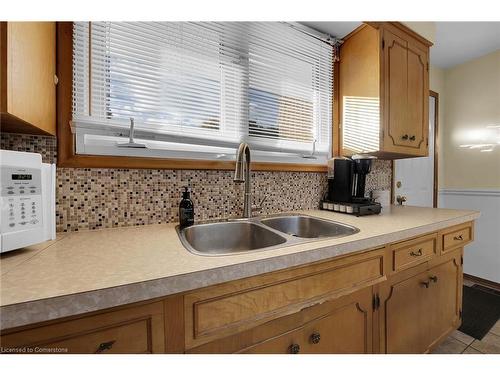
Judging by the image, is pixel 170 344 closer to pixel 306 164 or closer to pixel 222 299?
pixel 222 299

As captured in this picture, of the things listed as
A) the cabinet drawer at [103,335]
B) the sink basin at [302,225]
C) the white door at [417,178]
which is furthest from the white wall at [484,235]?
the cabinet drawer at [103,335]

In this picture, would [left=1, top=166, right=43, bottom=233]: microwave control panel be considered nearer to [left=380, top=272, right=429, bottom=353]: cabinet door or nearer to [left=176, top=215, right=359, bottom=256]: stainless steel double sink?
[left=176, top=215, right=359, bottom=256]: stainless steel double sink

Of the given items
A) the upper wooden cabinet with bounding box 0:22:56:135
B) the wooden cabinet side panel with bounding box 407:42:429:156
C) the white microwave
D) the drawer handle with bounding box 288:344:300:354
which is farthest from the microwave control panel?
the wooden cabinet side panel with bounding box 407:42:429:156

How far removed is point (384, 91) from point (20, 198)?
1.83 m

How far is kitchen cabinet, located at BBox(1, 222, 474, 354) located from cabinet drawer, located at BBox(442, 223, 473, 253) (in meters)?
0.01

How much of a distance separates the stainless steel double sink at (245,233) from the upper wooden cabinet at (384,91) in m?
0.70

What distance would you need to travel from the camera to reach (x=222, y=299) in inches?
23.8

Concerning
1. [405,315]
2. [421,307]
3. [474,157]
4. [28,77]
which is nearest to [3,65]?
[28,77]

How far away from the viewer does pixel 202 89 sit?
1255mm

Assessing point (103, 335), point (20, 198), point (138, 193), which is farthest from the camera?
point (138, 193)

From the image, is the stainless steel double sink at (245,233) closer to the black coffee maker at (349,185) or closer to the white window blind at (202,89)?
the black coffee maker at (349,185)

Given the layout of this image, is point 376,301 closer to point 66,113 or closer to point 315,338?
point 315,338
